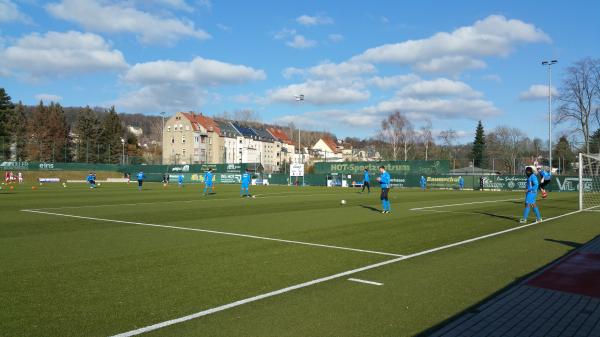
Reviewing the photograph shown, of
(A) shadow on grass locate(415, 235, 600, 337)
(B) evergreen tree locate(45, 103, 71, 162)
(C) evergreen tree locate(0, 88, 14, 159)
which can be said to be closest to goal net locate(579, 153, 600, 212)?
(A) shadow on grass locate(415, 235, 600, 337)

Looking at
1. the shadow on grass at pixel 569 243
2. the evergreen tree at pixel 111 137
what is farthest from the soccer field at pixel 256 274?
the evergreen tree at pixel 111 137

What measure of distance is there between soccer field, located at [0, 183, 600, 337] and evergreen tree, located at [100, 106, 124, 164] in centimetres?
8477

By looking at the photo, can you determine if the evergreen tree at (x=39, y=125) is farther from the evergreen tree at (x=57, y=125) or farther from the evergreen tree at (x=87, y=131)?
the evergreen tree at (x=87, y=131)

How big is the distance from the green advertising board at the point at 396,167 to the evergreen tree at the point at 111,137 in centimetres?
5019

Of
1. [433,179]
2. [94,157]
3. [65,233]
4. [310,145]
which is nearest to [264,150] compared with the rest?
[310,145]

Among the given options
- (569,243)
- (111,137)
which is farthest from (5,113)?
(569,243)

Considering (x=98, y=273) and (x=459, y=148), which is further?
(x=459, y=148)

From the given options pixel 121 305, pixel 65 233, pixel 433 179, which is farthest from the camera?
pixel 433 179

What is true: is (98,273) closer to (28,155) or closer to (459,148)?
(28,155)

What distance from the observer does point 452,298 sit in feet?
19.6

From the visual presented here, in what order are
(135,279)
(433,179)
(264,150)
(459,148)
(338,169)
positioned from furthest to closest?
(264,150) < (459,148) < (338,169) < (433,179) < (135,279)

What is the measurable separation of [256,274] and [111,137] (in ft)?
334

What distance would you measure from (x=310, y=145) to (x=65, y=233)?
515 ft

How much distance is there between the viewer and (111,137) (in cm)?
9969
